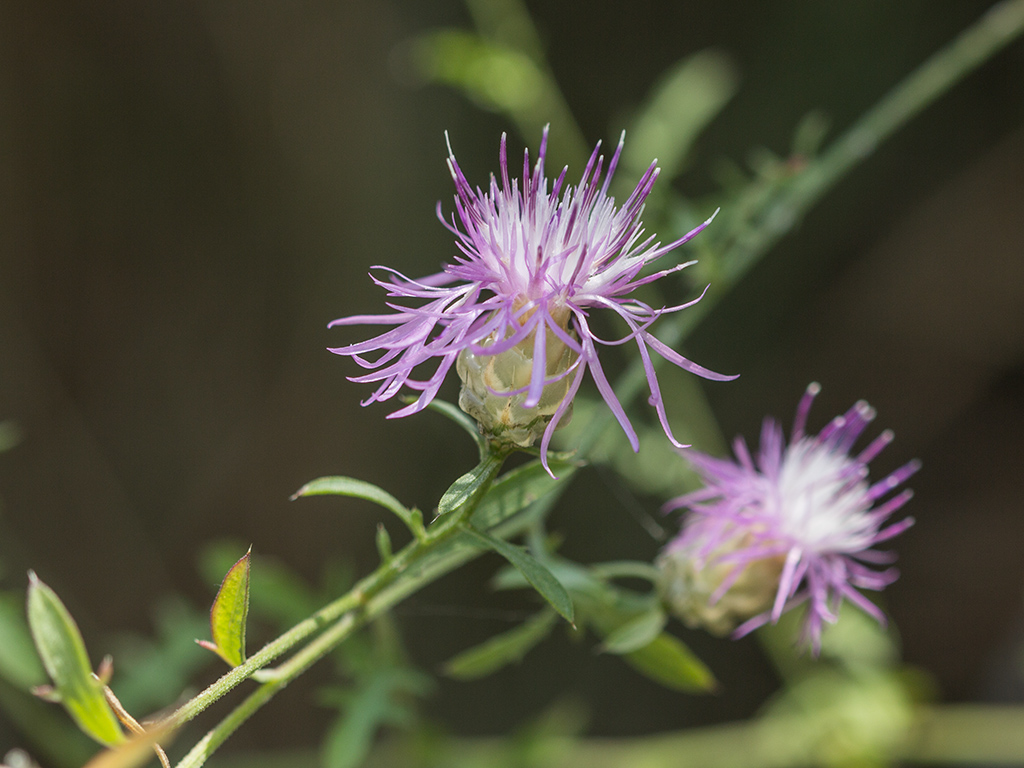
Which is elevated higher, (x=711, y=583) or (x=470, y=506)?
(x=470, y=506)

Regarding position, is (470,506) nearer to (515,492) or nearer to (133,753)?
(515,492)

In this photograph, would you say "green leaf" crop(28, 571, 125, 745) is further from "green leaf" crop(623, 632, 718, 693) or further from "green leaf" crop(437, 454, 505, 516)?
"green leaf" crop(623, 632, 718, 693)

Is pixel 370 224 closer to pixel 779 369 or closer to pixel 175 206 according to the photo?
pixel 175 206

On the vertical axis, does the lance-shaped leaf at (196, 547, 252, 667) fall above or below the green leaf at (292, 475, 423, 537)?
below

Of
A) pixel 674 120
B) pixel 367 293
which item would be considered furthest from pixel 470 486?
pixel 367 293

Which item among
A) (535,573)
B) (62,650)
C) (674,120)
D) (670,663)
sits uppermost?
(674,120)

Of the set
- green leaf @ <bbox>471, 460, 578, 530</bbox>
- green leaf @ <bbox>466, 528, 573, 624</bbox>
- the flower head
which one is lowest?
green leaf @ <bbox>466, 528, 573, 624</bbox>

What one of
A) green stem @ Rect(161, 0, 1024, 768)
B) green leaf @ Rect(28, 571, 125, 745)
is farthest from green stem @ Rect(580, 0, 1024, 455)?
green leaf @ Rect(28, 571, 125, 745)
